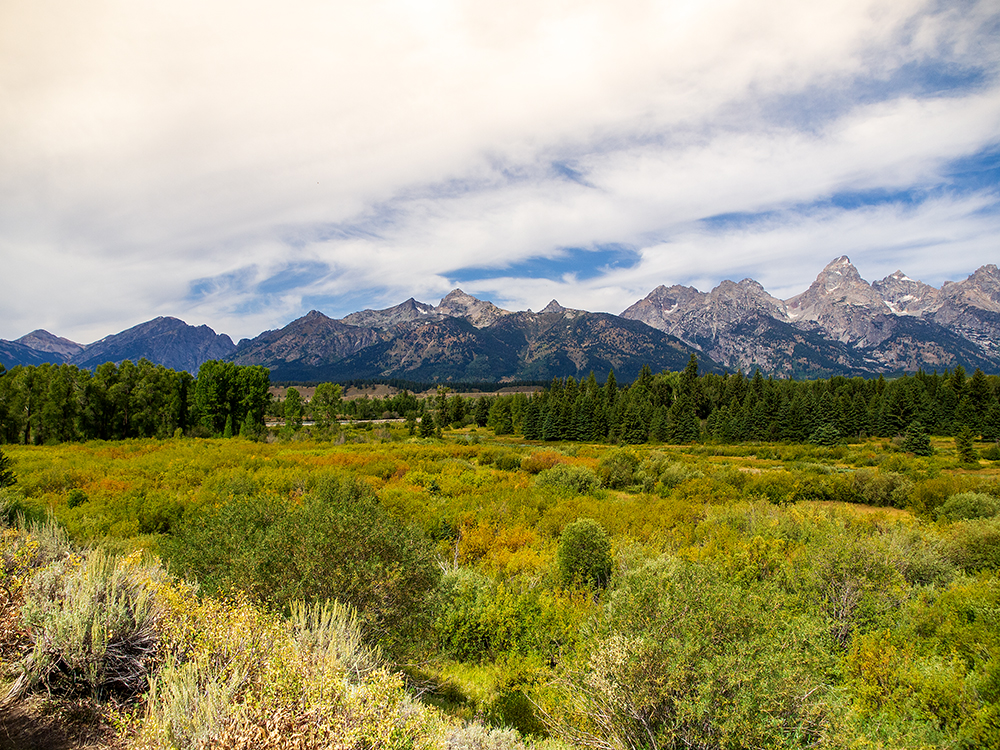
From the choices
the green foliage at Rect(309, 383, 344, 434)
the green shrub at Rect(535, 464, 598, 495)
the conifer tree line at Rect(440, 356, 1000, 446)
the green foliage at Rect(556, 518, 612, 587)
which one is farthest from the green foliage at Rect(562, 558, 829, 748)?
the green foliage at Rect(309, 383, 344, 434)

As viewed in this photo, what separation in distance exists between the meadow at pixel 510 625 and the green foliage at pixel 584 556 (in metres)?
0.07

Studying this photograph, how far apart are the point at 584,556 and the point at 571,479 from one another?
14.7 metres

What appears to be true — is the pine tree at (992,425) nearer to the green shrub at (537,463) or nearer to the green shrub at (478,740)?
the green shrub at (537,463)

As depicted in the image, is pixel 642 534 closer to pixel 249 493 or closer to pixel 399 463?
pixel 249 493

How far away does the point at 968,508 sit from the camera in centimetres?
2092

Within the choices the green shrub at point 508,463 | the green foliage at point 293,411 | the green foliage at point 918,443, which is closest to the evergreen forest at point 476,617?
the green shrub at point 508,463

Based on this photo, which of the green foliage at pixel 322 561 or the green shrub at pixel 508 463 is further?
the green shrub at pixel 508 463

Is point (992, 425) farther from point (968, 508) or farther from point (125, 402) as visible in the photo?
point (125, 402)

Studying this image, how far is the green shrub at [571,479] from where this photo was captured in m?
28.8

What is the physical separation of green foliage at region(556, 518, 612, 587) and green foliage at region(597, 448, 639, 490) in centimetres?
1653

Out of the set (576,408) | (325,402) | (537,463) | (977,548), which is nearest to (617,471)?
(537,463)

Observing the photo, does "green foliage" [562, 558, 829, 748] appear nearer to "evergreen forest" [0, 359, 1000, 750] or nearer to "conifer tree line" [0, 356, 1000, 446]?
"evergreen forest" [0, 359, 1000, 750]

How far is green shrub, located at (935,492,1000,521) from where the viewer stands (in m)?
20.3

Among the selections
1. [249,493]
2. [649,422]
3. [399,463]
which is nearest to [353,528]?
[249,493]
